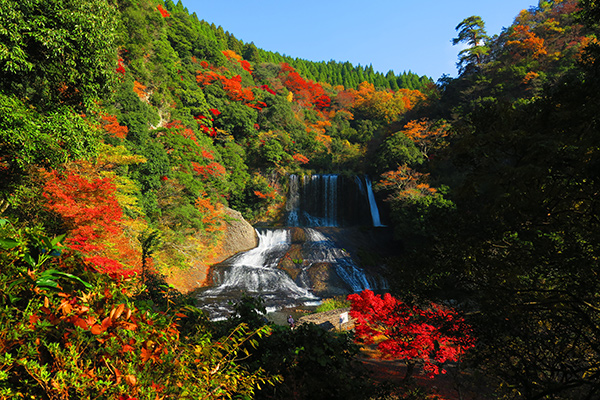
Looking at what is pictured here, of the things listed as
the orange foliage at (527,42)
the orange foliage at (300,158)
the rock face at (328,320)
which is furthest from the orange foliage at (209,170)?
the orange foliage at (527,42)

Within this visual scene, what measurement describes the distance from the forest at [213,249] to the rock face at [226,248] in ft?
1.86

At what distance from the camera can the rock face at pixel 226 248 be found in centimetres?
1397

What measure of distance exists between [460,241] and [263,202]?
22401 millimetres

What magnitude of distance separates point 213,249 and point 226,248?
3.76 feet

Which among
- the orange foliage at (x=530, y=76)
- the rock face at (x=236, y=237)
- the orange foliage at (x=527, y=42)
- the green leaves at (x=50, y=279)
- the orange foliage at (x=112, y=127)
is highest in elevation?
the orange foliage at (x=527, y=42)

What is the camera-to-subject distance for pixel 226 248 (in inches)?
737

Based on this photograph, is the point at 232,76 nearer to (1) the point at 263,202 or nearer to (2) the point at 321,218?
(1) the point at 263,202

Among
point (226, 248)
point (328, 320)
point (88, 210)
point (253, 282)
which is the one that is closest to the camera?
point (88, 210)

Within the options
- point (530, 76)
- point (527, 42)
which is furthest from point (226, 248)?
point (527, 42)

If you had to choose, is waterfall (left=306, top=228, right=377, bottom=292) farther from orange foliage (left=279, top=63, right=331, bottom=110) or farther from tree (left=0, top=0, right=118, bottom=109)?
orange foliage (left=279, top=63, right=331, bottom=110)

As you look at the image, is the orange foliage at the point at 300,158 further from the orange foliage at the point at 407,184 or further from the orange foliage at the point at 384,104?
the orange foliage at the point at 384,104

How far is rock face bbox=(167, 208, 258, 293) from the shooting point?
→ 14.0 m

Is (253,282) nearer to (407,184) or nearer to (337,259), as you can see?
(337,259)

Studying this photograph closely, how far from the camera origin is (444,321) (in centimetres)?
420
